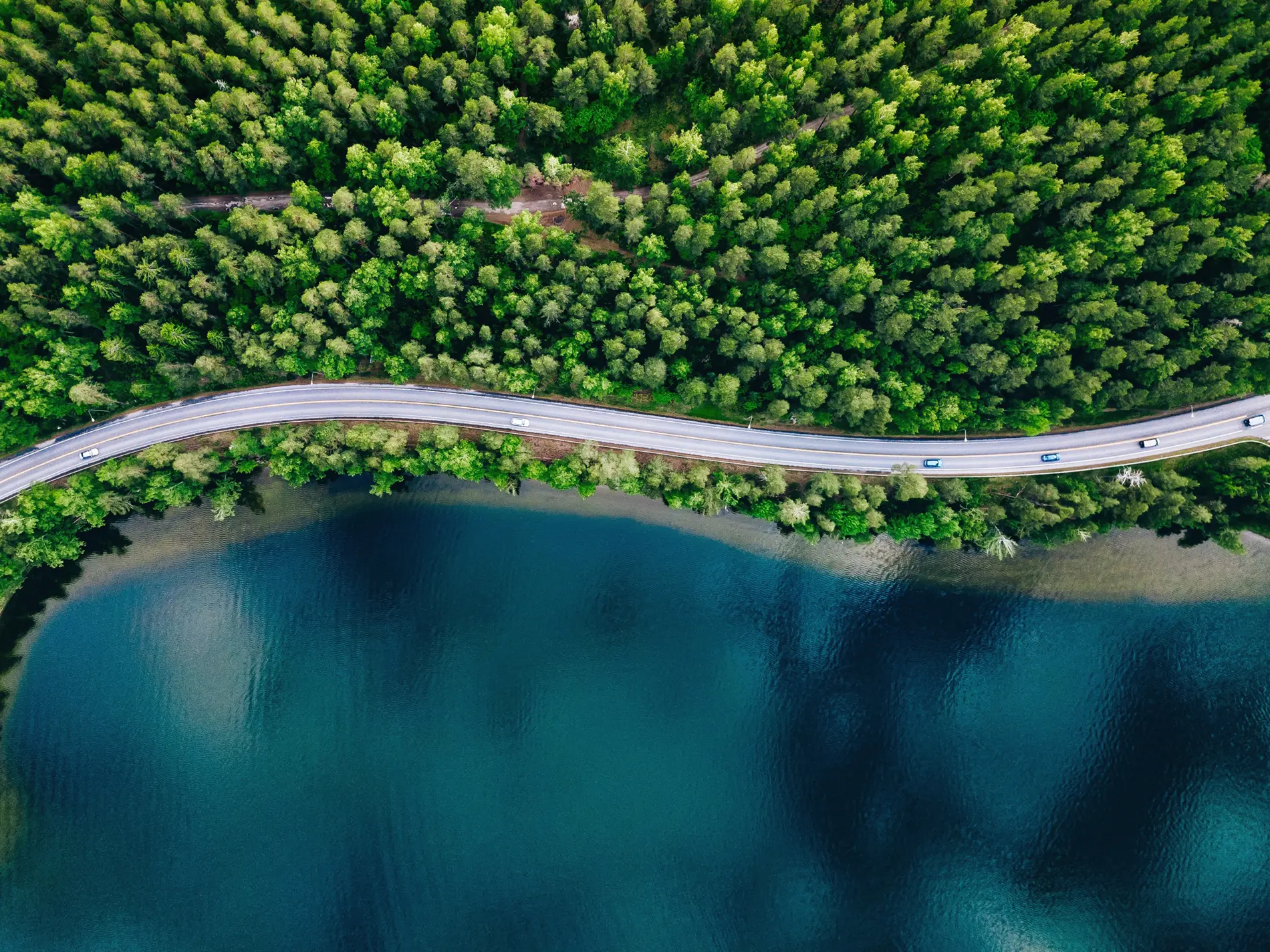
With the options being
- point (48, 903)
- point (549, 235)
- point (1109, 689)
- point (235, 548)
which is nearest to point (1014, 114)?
point (549, 235)

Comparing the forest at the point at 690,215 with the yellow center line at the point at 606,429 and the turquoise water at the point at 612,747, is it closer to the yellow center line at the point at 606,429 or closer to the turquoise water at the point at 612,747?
the yellow center line at the point at 606,429

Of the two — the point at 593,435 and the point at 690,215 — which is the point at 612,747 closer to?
the point at 593,435

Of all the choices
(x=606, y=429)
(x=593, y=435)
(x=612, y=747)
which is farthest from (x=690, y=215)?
(x=612, y=747)

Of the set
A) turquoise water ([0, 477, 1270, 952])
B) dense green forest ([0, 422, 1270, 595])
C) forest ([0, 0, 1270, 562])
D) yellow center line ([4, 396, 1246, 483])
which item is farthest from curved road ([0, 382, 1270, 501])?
turquoise water ([0, 477, 1270, 952])

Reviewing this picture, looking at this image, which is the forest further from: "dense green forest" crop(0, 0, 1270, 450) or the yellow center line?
the yellow center line

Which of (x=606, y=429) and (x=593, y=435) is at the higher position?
(x=606, y=429)

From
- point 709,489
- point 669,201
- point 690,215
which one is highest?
point 669,201
